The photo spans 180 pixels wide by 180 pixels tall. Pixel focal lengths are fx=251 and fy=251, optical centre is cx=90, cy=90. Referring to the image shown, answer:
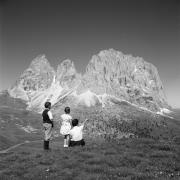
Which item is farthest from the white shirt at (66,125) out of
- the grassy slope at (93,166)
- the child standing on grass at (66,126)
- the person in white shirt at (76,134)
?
the grassy slope at (93,166)

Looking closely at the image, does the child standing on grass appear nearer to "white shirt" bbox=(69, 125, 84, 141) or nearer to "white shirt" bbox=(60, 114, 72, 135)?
"white shirt" bbox=(60, 114, 72, 135)

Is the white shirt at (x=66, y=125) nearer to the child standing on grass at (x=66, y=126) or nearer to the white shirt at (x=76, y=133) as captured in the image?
the child standing on grass at (x=66, y=126)

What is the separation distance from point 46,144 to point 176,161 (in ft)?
43.8

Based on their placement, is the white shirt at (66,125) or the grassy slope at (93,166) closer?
the grassy slope at (93,166)

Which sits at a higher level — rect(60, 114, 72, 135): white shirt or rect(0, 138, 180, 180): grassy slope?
rect(60, 114, 72, 135): white shirt

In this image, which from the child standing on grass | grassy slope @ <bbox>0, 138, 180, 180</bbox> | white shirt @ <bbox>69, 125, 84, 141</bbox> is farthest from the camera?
the child standing on grass

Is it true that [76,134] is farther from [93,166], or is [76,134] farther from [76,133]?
[93,166]

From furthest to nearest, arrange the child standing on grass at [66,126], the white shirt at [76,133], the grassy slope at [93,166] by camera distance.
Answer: the child standing on grass at [66,126] → the white shirt at [76,133] → the grassy slope at [93,166]

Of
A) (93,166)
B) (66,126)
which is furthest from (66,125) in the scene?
(93,166)

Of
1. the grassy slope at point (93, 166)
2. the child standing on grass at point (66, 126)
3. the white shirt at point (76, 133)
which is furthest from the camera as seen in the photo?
the child standing on grass at point (66, 126)

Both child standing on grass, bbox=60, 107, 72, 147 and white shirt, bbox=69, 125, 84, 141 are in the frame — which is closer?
white shirt, bbox=69, 125, 84, 141

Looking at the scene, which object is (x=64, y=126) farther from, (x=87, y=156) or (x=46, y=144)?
(x=87, y=156)

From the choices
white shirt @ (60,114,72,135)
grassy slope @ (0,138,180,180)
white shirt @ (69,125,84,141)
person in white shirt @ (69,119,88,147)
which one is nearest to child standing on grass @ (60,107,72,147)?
white shirt @ (60,114,72,135)

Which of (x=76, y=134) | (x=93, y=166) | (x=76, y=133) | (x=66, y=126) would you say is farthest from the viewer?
(x=66, y=126)
